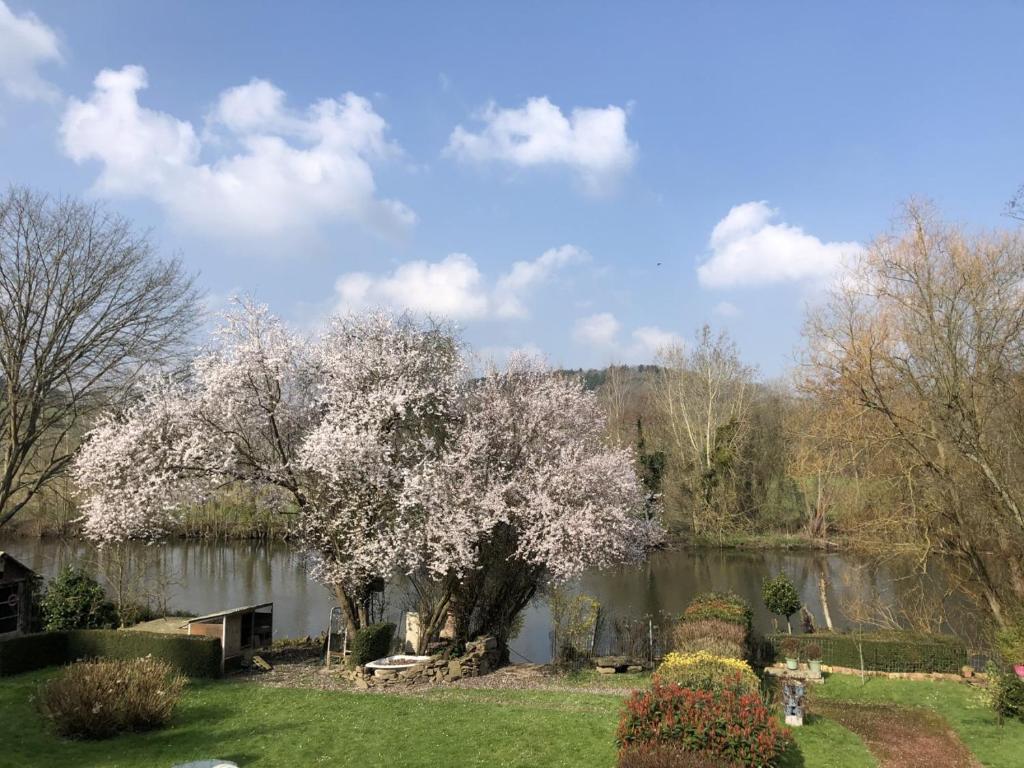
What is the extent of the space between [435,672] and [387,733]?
16.0 feet

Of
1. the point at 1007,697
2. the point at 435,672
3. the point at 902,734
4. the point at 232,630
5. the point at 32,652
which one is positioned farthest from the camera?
the point at 232,630

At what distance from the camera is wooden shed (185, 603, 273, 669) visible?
15.5m

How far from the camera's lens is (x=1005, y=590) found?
18.0 metres

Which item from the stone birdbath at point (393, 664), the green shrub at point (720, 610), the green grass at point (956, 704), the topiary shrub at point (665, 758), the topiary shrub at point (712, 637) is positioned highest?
the green shrub at point (720, 610)

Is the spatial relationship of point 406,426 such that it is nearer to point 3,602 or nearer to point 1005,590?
point 3,602

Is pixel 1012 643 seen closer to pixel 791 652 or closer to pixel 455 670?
pixel 791 652

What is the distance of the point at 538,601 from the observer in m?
23.0

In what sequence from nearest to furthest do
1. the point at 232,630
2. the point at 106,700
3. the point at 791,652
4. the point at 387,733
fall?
the point at 106,700 → the point at 387,733 → the point at 232,630 → the point at 791,652

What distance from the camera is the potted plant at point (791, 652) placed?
17078 millimetres

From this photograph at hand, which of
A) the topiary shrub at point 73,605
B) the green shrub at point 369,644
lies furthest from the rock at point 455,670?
the topiary shrub at point 73,605

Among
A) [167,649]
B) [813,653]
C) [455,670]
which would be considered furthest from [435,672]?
[813,653]

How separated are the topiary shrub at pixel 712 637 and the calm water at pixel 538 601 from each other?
22.9ft

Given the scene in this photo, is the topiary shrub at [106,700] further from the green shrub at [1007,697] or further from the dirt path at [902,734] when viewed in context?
the green shrub at [1007,697]

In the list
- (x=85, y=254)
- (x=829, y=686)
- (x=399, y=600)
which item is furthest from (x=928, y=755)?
(x=85, y=254)
